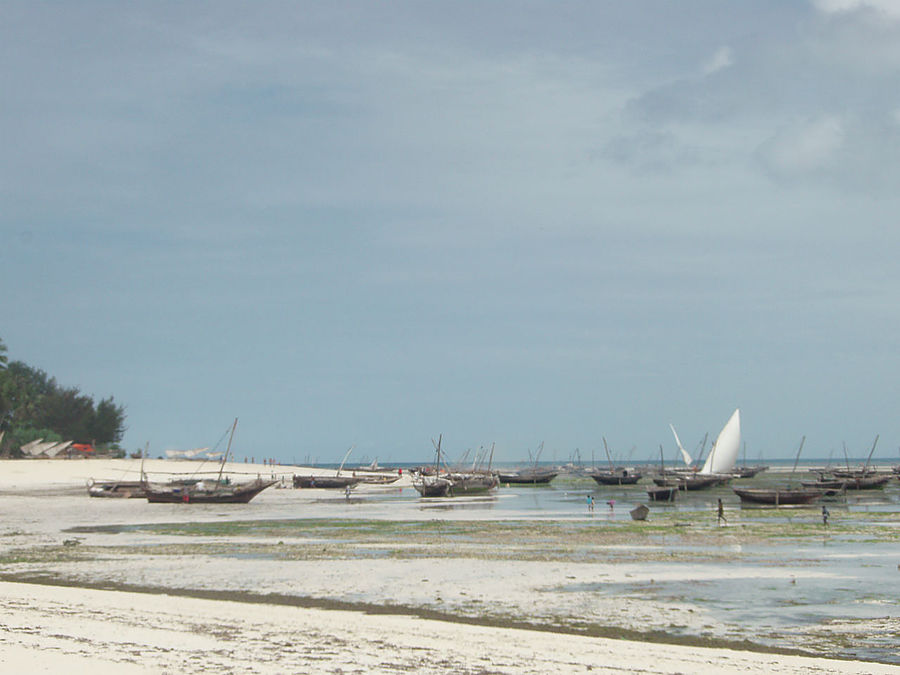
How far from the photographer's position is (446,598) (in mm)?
20266

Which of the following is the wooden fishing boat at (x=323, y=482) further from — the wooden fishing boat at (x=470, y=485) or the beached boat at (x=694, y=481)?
the beached boat at (x=694, y=481)

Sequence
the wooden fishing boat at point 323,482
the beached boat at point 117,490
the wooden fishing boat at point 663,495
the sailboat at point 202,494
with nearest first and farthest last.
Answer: the sailboat at point 202,494 → the beached boat at point 117,490 → the wooden fishing boat at point 663,495 → the wooden fishing boat at point 323,482

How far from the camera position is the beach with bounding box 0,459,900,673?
46.4 feet

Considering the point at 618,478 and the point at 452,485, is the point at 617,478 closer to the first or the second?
the point at 618,478

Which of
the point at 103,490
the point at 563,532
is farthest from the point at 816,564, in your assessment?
the point at 103,490

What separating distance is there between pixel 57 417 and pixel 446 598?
100070 millimetres

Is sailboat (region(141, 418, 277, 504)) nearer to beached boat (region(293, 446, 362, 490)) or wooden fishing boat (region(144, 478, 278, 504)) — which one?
wooden fishing boat (region(144, 478, 278, 504))

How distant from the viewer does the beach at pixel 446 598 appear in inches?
557

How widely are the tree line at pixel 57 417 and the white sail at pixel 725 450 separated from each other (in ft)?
229

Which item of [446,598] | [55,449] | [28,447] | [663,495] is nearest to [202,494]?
[663,495]

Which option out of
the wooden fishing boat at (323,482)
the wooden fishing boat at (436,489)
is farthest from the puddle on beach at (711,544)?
the wooden fishing boat at (323,482)

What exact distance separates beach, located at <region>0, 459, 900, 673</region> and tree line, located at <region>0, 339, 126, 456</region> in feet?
204

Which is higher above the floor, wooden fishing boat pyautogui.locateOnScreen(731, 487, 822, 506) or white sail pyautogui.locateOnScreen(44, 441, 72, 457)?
white sail pyautogui.locateOnScreen(44, 441, 72, 457)

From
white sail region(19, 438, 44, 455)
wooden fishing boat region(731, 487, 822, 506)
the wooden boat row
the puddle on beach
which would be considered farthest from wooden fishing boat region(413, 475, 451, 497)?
white sail region(19, 438, 44, 455)
